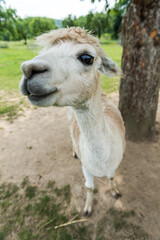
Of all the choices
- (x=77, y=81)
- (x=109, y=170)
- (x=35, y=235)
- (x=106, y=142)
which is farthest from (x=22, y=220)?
(x=77, y=81)

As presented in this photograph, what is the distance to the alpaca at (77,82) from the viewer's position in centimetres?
96

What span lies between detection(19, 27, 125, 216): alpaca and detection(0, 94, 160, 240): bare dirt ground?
891 millimetres

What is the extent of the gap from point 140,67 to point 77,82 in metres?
1.90

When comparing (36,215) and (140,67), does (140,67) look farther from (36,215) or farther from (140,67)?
(36,215)

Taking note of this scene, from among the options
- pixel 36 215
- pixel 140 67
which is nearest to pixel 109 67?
pixel 140 67

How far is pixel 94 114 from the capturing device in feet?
4.76

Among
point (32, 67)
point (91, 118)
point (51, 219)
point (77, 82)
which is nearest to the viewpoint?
point (32, 67)

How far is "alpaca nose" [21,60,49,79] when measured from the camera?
890 mm

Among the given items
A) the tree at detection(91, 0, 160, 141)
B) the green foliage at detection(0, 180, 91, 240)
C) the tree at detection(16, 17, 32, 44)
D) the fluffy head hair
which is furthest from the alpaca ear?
the tree at detection(16, 17, 32, 44)

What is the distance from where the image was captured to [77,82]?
1140mm

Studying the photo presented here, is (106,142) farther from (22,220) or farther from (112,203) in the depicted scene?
(22,220)

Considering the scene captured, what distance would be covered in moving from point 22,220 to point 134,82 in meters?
2.94

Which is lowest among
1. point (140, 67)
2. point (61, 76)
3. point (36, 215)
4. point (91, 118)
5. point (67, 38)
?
point (36, 215)

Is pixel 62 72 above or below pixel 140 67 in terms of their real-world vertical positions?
above
